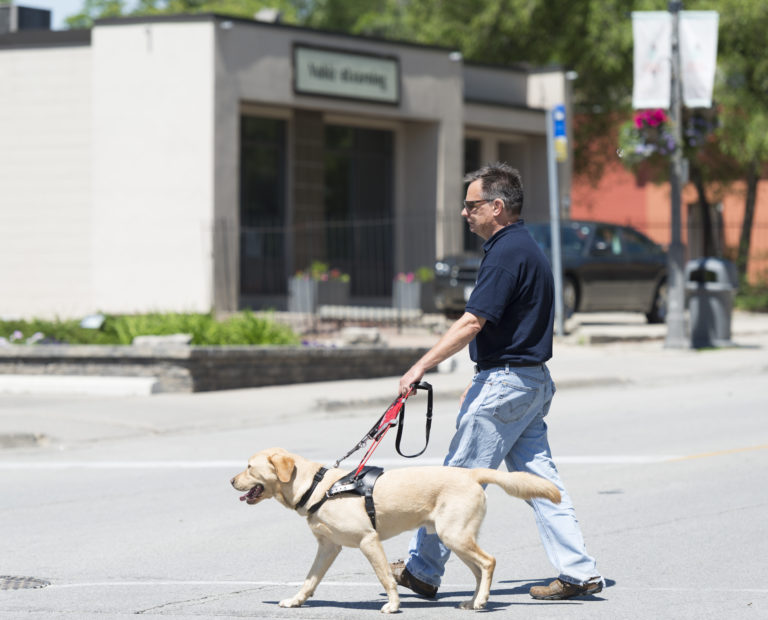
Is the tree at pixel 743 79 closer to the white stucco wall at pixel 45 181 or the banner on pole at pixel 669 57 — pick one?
the banner on pole at pixel 669 57

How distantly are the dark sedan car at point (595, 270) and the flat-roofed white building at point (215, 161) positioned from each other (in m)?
2.41

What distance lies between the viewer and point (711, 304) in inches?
801

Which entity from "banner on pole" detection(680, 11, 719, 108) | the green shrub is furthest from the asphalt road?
the green shrub

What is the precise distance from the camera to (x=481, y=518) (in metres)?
5.65

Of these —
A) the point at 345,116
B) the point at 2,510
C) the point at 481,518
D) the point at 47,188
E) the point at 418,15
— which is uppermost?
the point at 418,15

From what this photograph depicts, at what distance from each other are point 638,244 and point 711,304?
3.52m

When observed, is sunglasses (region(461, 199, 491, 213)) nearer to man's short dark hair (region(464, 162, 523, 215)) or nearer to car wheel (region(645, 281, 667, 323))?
man's short dark hair (region(464, 162, 523, 215))

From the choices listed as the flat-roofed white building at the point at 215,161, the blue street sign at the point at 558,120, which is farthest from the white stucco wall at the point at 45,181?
the blue street sign at the point at 558,120

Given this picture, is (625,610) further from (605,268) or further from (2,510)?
(605,268)

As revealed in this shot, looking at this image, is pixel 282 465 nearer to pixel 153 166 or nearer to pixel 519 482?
pixel 519 482

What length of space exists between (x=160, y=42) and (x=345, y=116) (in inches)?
203

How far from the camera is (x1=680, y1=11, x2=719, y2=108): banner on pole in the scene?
19.7 metres

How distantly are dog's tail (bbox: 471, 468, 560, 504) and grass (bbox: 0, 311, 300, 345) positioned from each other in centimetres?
1088

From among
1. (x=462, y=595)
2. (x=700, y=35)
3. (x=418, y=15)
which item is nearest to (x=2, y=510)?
(x=462, y=595)
